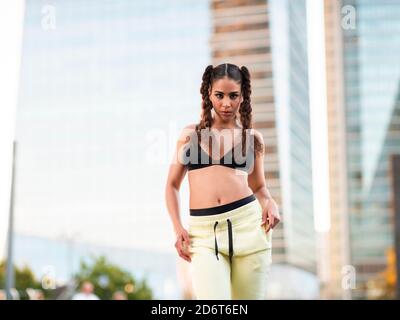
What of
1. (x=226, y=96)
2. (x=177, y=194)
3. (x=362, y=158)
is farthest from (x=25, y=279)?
(x=362, y=158)

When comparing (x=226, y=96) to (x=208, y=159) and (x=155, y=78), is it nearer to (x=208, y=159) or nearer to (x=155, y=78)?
(x=208, y=159)

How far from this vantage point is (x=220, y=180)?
241cm

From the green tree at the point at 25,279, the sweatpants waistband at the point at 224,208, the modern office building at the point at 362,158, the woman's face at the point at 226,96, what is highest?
the modern office building at the point at 362,158

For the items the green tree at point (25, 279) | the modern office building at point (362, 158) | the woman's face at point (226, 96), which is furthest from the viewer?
the modern office building at point (362, 158)

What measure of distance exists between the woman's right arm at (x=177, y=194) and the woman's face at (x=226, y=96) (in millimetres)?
125

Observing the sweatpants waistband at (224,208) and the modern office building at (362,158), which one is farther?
the modern office building at (362,158)

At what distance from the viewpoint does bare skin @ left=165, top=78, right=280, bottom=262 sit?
7.82 feet

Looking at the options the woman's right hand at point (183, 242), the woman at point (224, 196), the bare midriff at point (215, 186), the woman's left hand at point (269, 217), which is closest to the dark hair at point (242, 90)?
the woman at point (224, 196)

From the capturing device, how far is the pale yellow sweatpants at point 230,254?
2324mm

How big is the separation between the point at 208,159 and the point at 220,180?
0.26 feet

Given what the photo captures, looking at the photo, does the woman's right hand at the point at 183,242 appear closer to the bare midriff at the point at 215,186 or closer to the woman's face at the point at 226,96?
the bare midriff at the point at 215,186

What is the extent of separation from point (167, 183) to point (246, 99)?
37 centimetres

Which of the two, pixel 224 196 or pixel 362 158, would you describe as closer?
pixel 224 196

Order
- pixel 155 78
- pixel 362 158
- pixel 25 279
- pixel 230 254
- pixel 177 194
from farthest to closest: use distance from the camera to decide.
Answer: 1. pixel 362 158
2. pixel 25 279
3. pixel 155 78
4. pixel 177 194
5. pixel 230 254
